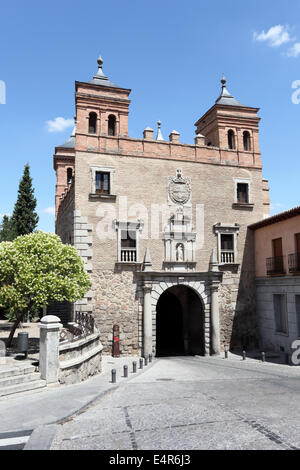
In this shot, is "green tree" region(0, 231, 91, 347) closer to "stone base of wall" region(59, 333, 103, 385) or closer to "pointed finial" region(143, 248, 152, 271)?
"stone base of wall" region(59, 333, 103, 385)

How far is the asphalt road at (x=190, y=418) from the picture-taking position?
6.45 metres

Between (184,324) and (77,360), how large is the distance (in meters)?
12.5

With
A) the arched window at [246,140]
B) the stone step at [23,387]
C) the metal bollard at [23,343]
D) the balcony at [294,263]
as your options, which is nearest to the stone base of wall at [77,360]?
the stone step at [23,387]

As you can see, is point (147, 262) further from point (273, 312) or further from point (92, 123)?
point (92, 123)

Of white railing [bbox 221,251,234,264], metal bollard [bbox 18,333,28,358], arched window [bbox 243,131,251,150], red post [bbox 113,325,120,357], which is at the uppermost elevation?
arched window [bbox 243,131,251,150]

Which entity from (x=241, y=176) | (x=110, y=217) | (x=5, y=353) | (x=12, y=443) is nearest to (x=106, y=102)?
(x=110, y=217)

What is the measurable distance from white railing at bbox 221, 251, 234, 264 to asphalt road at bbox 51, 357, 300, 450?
10.7 metres

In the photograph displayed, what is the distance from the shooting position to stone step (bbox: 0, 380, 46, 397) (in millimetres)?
10043

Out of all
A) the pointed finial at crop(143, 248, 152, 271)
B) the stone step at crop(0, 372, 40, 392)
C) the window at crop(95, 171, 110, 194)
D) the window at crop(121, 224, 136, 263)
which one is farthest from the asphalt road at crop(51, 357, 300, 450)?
the window at crop(95, 171, 110, 194)

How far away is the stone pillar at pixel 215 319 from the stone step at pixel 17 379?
42.5ft

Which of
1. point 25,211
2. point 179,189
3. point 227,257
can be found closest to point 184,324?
point 227,257

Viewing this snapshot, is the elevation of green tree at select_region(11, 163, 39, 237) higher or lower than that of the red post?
higher

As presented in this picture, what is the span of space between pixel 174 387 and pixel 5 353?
676cm

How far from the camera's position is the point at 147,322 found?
20469 mm
